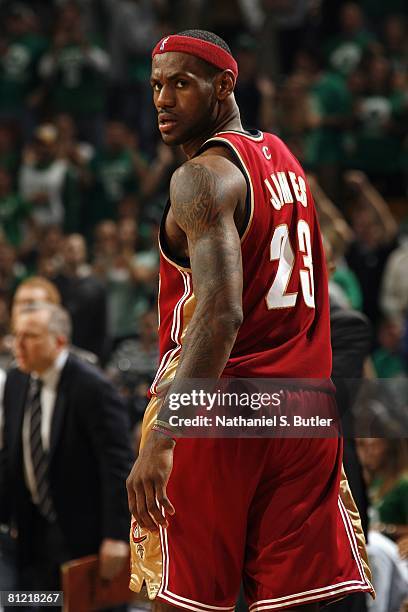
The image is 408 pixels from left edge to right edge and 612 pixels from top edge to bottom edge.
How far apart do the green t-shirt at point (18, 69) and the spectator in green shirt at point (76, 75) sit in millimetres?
234

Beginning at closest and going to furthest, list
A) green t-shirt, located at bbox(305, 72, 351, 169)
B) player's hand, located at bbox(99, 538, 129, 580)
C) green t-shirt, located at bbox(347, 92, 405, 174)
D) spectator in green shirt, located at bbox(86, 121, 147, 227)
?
player's hand, located at bbox(99, 538, 129, 580) → green t-shirt, located at bbox(347, 92, 405, 174) → green t-shirt, located at bbox(305, 72, 351, 169) → spectator in green shirt, located at bbox(86, 121, 147, 227)

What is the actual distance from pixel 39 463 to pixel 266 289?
8.46 ft

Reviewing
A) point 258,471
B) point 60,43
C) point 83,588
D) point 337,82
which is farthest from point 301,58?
point 258,471

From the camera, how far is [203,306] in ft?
9.35

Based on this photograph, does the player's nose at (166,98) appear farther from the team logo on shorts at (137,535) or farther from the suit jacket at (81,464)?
the suit jacket at (81,464)

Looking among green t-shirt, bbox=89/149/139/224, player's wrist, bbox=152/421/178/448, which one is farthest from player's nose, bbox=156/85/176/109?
green t-shirt, bbox=89/149/139/224

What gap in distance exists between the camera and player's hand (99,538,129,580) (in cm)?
477

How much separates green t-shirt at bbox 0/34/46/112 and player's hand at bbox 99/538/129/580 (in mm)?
7941

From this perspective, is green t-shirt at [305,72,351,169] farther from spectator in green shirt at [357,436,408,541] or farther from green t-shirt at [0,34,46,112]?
spectator in green shirt at [357,436,408,541]

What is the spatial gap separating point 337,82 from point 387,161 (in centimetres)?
86

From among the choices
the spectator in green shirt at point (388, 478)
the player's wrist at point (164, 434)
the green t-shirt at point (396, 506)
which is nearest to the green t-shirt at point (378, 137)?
the spectator in green shirt at point (388, 478)

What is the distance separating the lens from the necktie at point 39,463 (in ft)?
17.7

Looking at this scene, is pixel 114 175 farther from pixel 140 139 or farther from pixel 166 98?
pixel 166 98

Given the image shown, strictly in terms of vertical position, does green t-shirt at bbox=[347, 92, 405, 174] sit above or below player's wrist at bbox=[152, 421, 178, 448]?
above
